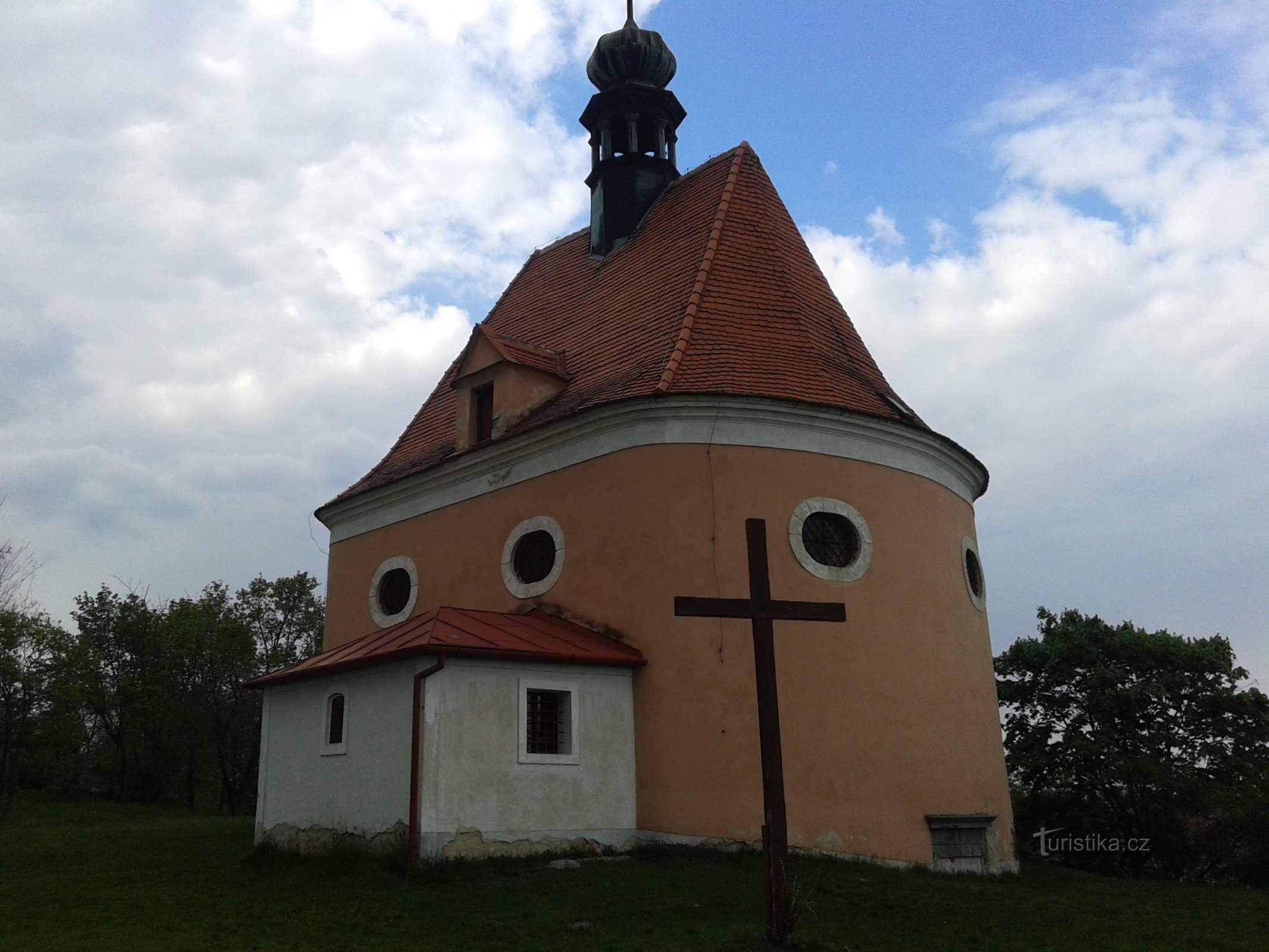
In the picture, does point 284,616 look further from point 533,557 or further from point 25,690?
point 533,557

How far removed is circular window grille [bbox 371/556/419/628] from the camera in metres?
17.0

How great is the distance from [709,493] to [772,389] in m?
1.65

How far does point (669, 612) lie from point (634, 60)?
11.8 m

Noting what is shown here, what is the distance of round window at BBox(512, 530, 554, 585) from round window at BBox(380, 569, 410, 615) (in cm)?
257

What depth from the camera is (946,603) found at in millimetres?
14758

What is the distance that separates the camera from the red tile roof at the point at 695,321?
14.6 m

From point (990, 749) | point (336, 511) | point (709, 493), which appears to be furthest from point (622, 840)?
point (336, 511)

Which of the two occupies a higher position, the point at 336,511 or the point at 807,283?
the point at 807,283

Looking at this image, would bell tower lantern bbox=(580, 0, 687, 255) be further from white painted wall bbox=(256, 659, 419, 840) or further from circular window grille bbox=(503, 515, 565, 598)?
white painted wall bbox=(256, 659, 419, 840)

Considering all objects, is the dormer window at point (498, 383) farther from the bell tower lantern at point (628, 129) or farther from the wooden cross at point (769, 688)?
the wooden cross at point (769, 688)

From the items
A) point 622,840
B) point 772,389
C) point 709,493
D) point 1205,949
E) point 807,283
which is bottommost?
point 1205,949

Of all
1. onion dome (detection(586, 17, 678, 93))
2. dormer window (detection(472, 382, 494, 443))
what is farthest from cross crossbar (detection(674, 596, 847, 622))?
onion dome (detection(586, 17, 678, 93))

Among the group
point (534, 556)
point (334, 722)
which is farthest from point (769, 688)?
point (534, 556)

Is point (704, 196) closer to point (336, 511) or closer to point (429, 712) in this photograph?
point (336, 511)
